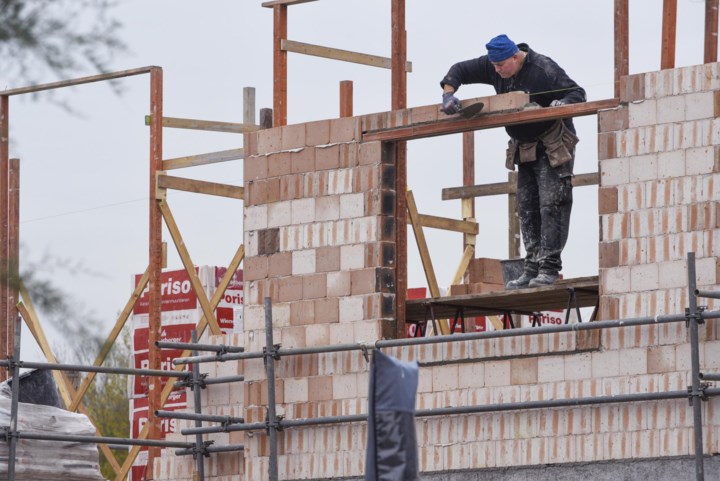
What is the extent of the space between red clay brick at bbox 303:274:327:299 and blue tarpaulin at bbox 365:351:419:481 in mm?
6480

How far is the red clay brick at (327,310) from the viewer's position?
1614 cm

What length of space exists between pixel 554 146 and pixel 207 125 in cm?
643

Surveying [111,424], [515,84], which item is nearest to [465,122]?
[515,84]

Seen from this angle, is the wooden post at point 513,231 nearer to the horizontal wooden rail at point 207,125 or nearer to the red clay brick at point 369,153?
the horizontal wooden rail at point 207,125

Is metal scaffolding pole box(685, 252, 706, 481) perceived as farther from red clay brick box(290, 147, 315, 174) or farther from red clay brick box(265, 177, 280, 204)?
red clay brick box(265, 177, 280, 204)

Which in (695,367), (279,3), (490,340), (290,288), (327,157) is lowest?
(695,367)

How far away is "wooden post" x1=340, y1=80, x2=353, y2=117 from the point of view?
16625 millimetres

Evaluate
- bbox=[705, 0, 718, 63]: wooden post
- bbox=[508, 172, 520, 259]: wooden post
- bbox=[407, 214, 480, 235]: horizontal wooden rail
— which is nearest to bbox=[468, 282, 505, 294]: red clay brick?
bbox=[407, 214, 480, 235]: horizontal wooden rail

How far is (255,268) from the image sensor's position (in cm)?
1686

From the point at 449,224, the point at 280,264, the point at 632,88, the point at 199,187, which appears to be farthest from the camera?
the point at 449,224

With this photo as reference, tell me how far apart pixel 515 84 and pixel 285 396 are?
3481mm

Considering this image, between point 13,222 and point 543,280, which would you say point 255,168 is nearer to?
point 543,280

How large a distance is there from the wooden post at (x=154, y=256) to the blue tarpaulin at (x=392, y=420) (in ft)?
27.9

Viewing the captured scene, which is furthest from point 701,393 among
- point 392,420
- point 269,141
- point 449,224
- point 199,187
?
point 449,224
